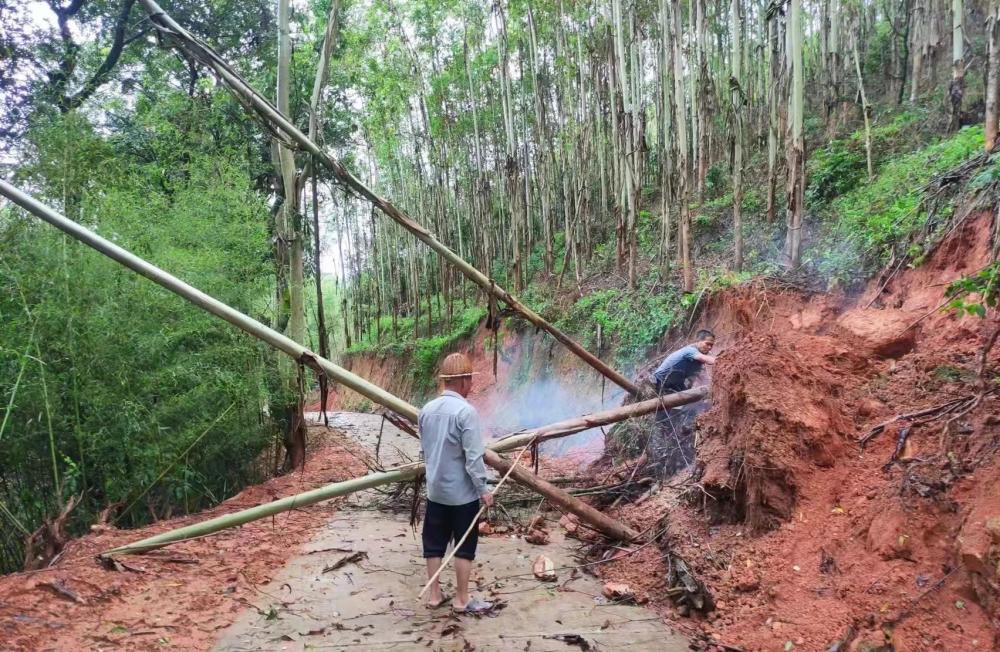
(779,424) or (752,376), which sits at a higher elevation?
(752,376)

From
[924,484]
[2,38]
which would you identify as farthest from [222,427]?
[2,38]

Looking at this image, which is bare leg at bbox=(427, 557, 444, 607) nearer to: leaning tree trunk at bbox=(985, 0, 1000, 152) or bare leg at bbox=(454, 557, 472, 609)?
bare leg at bbox=(454, 557, 472, 609)

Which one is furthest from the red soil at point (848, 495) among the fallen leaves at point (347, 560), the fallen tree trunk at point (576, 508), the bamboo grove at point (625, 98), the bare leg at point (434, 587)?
the bamboo grove at point (625, 98)

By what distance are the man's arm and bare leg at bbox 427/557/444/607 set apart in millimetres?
533

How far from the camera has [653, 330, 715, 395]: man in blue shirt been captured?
19.2ft

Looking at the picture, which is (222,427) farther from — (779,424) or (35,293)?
(779,424)

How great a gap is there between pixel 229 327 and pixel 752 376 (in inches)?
218

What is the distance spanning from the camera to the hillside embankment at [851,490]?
2676mm

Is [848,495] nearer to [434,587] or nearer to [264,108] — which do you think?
[434,587]

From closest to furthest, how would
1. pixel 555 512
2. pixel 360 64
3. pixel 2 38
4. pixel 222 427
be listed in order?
pixel 555 512 < pixel 222 427 < pixel 2 38 < pixel 360 64

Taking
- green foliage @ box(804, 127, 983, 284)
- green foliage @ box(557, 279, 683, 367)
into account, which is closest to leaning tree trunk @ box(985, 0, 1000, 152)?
green foliage @ box(804, 127, 983, 284)

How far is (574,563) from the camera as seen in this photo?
4547 millimetres

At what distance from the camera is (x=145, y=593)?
389 cm

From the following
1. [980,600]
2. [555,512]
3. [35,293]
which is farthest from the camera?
[555,512]
